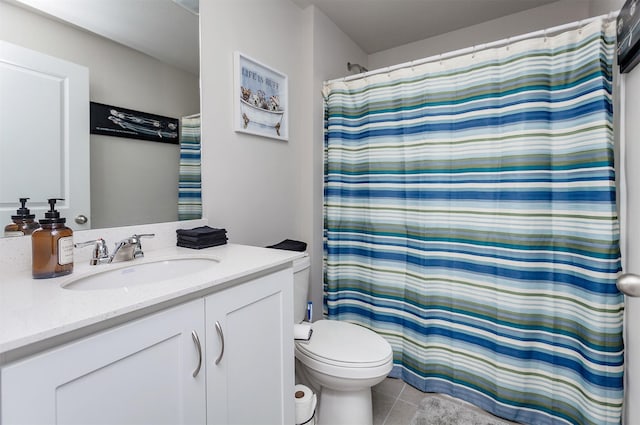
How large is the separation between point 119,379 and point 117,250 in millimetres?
571

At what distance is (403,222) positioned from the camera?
1.87 meters

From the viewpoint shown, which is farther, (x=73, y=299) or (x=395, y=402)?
(x=395, y=402)

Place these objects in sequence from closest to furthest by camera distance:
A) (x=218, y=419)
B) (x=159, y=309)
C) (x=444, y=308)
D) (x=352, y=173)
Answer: (x=159, y=309)
(x=218, y=419)
(x=444, y=308)
(x=352, y=173)

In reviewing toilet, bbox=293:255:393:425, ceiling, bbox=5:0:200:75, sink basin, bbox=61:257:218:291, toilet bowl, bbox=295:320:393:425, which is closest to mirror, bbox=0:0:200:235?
ceiling, bbox=5:0:200:75

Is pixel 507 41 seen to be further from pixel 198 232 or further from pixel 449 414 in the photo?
pixel 449 414

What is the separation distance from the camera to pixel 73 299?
72 cm

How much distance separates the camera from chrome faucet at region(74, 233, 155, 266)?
3.58ft

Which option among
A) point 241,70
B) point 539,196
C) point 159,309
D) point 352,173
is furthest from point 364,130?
point 159,309

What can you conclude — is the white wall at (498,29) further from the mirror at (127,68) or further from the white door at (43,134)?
the white door at (43,134)

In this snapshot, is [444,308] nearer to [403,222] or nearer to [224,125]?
[403,222]

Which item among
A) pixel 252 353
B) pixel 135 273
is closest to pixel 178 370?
pixel 252 353

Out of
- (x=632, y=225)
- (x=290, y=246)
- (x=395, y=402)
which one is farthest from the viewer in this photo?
(x=290, y=246)

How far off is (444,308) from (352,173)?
3.22 feet

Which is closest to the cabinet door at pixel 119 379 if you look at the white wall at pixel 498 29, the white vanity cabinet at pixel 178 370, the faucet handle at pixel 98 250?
the white vanity cabinet at pixel 178 370
